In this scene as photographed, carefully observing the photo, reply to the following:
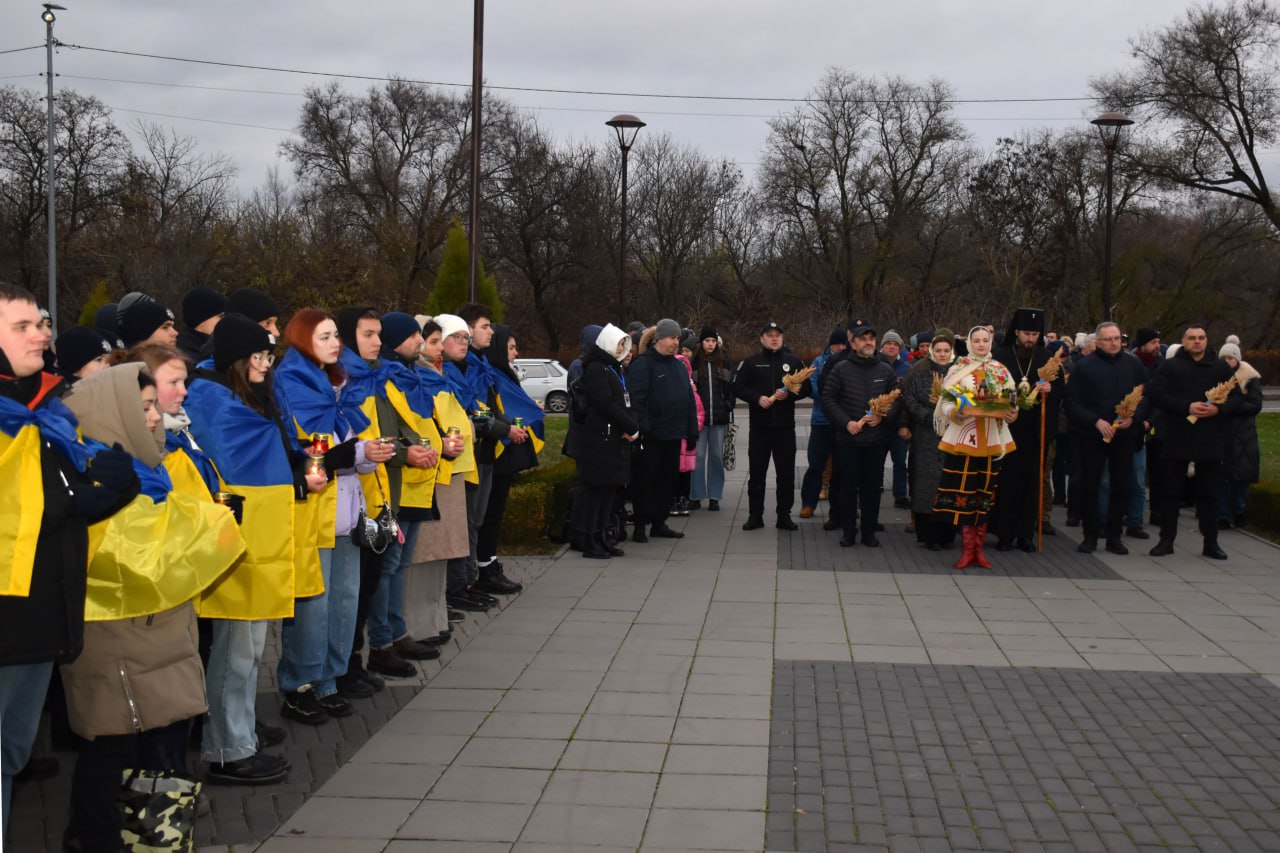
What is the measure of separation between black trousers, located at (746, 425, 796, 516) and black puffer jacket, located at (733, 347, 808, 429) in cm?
8

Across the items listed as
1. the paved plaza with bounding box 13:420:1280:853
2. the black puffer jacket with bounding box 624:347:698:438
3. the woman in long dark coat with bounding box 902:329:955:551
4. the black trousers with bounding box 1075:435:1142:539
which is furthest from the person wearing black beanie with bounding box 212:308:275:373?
the black trousers with bounding box 1075:435:1142:539

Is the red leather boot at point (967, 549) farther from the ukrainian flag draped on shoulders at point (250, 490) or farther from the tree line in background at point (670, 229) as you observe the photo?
the tree line in background at point (670, 229)

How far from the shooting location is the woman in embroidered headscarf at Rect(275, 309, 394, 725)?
5758 millimetres

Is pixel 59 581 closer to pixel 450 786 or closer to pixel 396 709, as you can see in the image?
pixel 450 786

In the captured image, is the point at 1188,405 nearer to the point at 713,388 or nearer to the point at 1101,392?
the point at 1101,392

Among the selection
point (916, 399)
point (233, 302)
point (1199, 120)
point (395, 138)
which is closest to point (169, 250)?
point (395, 138)

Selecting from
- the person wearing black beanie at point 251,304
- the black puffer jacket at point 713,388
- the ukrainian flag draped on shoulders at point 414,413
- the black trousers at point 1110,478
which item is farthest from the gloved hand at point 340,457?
the black puffer jacket at point 713,388

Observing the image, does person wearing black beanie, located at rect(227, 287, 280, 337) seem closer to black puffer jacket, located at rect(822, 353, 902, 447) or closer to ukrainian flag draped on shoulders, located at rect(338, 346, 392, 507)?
ukrainian flag draped on shoulders, located at rect(338, 346, 392, 507)

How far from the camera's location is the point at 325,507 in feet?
18.7

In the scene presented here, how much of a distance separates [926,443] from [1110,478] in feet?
5.12

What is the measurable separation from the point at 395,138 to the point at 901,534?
40310 mm

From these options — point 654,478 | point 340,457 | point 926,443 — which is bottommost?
point 654,478

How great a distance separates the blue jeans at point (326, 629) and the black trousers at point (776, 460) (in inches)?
251

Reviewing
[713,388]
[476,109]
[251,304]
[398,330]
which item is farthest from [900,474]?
[251,304]
